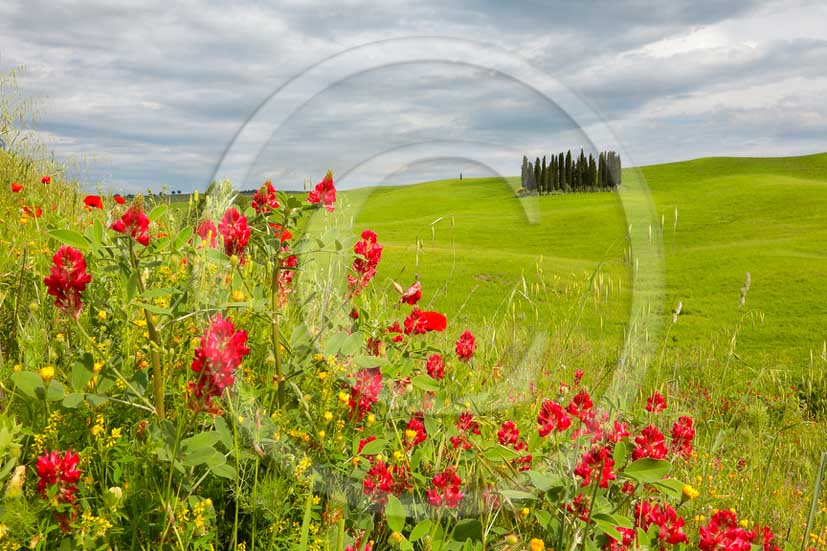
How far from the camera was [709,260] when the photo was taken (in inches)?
733

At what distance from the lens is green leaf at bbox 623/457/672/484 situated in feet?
5.90

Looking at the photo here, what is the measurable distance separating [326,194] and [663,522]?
5.82 ft

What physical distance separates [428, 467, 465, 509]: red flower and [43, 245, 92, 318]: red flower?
1365mm

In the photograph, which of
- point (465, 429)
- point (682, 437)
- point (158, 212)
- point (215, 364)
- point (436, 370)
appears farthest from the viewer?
point (682, 437)

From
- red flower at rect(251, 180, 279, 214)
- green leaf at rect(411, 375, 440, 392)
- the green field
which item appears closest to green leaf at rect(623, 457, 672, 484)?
green leaf at rect(411, 375, 440, 392)

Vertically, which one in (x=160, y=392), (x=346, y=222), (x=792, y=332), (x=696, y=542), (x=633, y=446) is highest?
(x=346, y=222)

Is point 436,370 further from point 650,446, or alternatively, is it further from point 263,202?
point 263,202

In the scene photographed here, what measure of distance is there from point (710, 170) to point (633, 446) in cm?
6019

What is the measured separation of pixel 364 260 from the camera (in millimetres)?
2607

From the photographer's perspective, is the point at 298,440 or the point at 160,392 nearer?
the point at 160,392

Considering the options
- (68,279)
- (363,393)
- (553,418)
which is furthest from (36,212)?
(553,418)

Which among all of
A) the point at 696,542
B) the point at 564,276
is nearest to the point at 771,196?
the point at 564,276

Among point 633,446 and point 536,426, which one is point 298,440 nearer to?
point 633,446

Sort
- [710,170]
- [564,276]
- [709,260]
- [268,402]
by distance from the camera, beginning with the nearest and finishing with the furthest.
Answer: [268,402] → [564,276] → [709,260] → [710,170]
